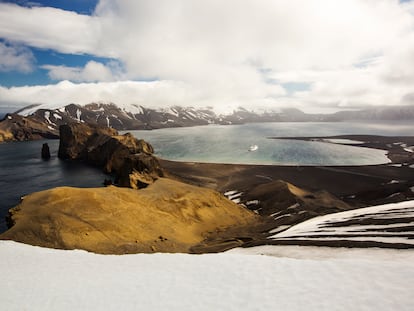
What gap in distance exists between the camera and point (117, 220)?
26.9m

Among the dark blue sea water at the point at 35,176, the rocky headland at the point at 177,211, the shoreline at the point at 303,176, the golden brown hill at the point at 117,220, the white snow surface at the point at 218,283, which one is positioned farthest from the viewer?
the shoreline at the point at 303,176

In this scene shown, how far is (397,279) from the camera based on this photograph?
976cm

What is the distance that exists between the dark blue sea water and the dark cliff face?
511cm

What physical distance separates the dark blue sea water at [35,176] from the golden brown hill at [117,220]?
23.3m

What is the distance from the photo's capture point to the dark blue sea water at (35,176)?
63.1 meters

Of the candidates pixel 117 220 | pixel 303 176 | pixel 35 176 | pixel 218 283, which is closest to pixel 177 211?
pixel 117 220

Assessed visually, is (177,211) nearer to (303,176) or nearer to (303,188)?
(303,188)

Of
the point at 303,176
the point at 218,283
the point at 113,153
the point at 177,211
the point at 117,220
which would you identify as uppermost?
the point at 218,283

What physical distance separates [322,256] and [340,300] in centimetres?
694

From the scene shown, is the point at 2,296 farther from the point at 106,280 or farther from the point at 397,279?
the point at 397,279

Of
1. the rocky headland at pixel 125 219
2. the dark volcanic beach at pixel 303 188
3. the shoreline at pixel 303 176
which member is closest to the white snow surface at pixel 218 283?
the dark volcanic beach at pixel 303 188

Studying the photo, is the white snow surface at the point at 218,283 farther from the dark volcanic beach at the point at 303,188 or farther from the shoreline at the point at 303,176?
the shoreline at the point at 303,176

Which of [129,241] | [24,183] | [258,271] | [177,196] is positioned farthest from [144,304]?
[24,183]

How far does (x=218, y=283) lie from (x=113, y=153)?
9199 centimetres
